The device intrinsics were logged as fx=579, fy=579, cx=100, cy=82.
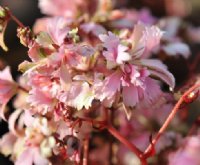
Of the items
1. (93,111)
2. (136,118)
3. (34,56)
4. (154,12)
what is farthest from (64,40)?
(154,12)

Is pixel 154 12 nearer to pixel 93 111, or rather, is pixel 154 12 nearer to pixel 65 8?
pixel 65 8

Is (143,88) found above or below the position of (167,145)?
above

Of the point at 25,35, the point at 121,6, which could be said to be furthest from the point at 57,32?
the point at 121,6

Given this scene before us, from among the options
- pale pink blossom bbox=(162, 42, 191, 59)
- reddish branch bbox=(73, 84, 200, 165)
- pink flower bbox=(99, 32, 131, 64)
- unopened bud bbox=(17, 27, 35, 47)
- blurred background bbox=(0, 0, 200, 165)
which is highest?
unopened bud bbox=(17, 27, 35, 47)

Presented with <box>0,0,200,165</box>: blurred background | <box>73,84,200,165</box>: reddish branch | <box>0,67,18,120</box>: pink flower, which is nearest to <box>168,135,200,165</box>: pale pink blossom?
<box>73,84,200,165</box>: reddish branch

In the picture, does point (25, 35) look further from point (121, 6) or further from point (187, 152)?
point (121, 6)

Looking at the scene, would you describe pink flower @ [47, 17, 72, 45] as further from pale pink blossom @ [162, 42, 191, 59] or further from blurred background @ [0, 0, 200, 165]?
blurred background @ [0, 0, 200, 165]

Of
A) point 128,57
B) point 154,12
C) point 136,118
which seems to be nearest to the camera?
point 128,57
